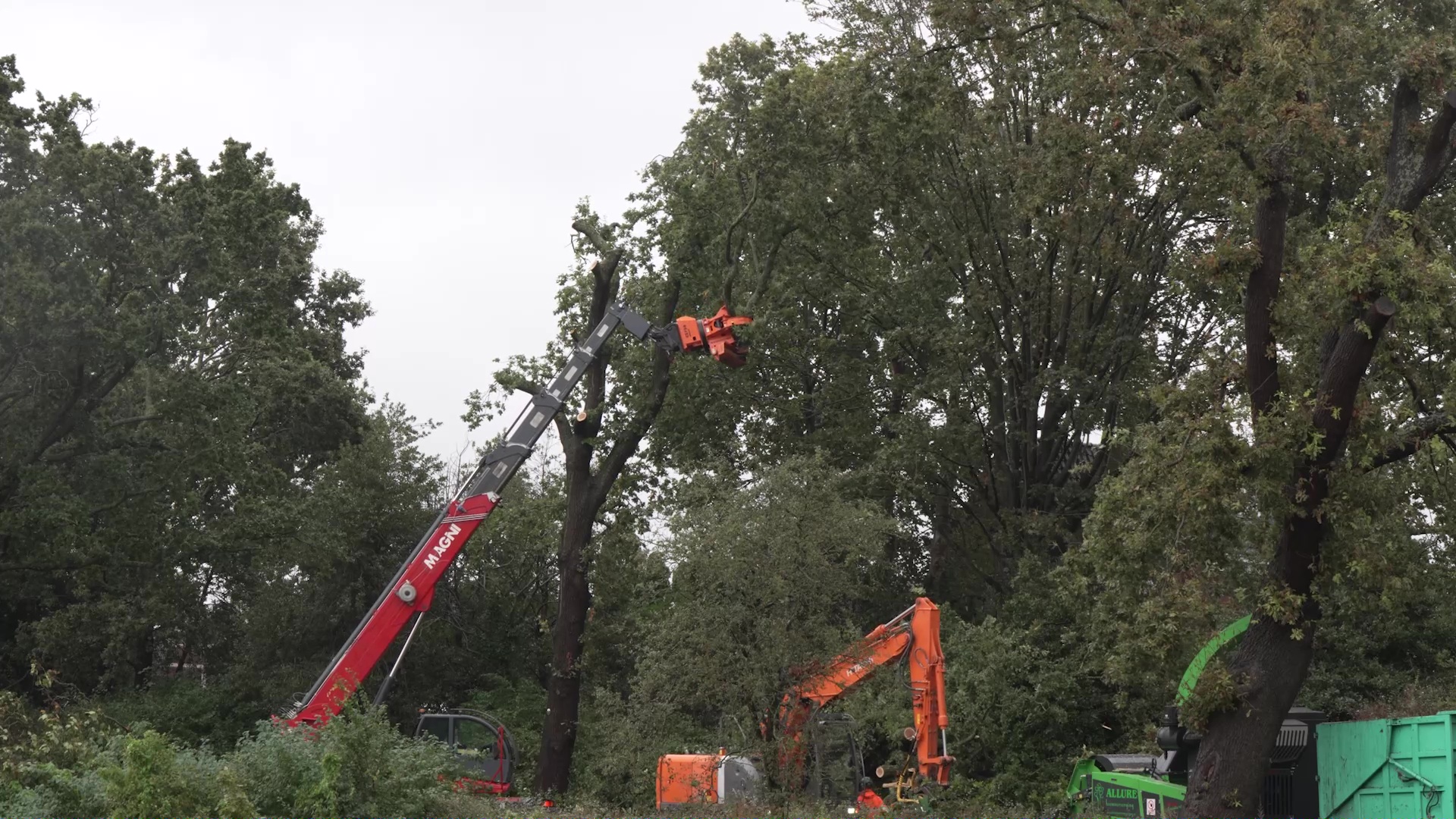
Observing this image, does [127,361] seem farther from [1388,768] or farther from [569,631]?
[1388,768]

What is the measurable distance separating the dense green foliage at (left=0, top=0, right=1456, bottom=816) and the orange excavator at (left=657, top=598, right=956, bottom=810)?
49 cm

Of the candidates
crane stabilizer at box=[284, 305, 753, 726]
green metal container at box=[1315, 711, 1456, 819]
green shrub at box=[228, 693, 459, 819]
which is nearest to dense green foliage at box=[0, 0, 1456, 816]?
green shrub at box=[228, 693, 459, 819]

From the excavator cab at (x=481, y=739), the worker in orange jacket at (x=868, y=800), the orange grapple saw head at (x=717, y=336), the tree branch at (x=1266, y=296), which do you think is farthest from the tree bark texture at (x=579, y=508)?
the tree branch at (x=1266, y=296)

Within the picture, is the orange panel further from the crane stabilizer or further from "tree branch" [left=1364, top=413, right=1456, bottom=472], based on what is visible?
"tree branch" [left=1364, top=413, right=1456, bottom=472]

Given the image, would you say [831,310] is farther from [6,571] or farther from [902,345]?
[6,571]

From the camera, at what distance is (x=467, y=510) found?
71.4 feet

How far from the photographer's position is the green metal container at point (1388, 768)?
13.3 meters

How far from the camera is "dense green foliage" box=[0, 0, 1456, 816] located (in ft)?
47.4

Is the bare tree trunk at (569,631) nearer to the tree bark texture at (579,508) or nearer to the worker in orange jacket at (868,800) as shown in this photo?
the tree bark texture at (579,508)

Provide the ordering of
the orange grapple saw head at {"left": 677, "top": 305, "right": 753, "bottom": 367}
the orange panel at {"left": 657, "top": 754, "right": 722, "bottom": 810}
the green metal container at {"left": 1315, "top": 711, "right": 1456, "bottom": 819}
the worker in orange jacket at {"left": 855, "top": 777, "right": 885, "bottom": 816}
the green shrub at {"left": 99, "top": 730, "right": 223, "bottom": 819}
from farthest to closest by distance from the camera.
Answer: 1. the orange grapple saw head at {"left": 677, "top": 305, "right": 753, "bottom": 367}
2. the orange panel at {"left": 657, "top": 754, "right": 722, "bottom": 810}
3. the worker in orange jacket at {"left": 855, "top": 777, "right": 885, "bottom": 816}
4. the green metal container at {"left": 1315, "top": 711, "right": 1456, "bottom": 819}
5. the green shrub at {"left": 99, "top": 730, "right": 223, "bottom": 819}

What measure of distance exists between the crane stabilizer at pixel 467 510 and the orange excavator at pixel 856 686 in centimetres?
447

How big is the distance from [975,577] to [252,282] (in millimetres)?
15816

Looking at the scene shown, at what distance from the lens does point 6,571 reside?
27625 millimetres

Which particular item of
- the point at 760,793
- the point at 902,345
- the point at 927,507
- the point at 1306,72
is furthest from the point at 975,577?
the point at 1306,72
